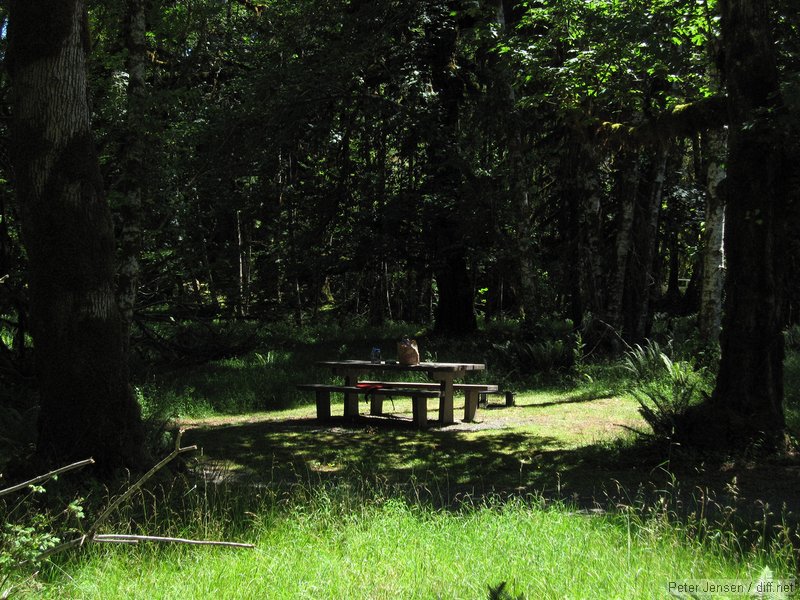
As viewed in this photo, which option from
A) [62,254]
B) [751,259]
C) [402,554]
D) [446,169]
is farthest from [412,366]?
[446,169]

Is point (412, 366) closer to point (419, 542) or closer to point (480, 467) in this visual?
point (480, 467)

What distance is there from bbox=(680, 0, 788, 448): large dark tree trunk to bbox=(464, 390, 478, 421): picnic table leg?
12.8 ft

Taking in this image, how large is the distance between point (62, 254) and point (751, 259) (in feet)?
22.0

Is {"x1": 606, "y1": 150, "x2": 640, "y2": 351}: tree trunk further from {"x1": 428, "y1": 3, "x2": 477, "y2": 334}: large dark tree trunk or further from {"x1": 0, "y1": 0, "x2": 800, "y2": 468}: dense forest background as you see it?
{"x1": 428, "y1": 3, "x2": 477, "y2": 334}: large dark tree trunk

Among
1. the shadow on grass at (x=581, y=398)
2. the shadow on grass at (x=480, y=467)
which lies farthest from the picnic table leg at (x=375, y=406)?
the shadow on grass at (x=581, y=398)

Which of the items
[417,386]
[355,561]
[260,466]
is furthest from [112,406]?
[417,386]

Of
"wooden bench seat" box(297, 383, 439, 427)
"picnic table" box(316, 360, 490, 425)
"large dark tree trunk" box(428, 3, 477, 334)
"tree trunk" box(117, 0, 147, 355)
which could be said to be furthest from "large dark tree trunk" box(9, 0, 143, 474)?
"large dark tree trunk" box(428, 3, 477, 334)

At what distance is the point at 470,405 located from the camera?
1172 cm

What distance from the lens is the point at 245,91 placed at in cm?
1752

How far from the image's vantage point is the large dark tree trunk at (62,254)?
269 inches

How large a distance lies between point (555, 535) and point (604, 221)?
18.5 m

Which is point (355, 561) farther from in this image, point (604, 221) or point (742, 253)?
point (604, 221)

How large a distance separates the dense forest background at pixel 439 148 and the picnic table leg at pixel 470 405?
13.5ft

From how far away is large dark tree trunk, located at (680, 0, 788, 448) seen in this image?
8.15 meters
